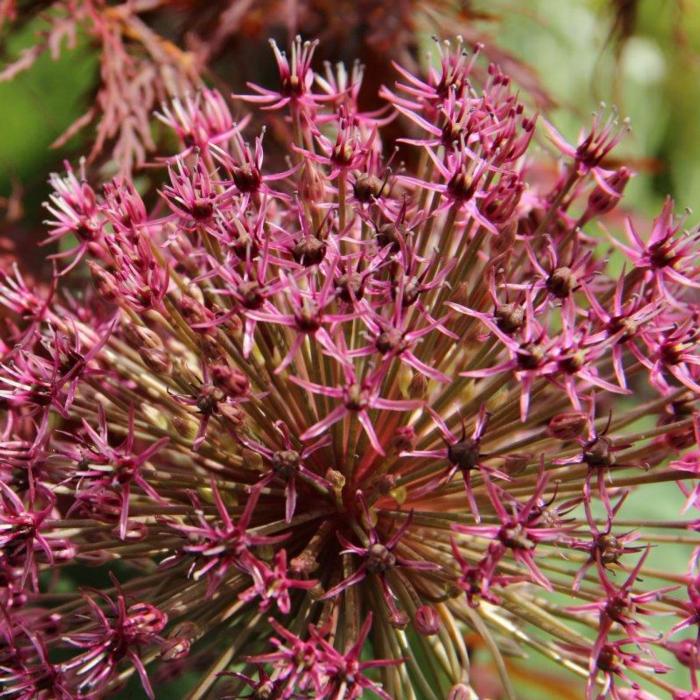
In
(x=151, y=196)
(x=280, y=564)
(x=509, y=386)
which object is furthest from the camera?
(x=151, y=196)

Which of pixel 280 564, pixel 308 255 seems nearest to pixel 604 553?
pixel 280 564

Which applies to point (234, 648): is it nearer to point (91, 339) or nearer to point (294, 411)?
point (294, 411)

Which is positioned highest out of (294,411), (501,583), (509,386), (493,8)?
(493,8)

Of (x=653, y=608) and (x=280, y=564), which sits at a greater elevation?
(x=653, y=608)

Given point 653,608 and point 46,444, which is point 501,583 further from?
point 46,444

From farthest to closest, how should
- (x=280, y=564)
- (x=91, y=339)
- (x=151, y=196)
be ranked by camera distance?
1. (x=151, y=196)
2. (x=91, y=339)
3. (x=280, y=564)

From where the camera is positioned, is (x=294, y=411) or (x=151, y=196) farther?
(x=151, y=196)
